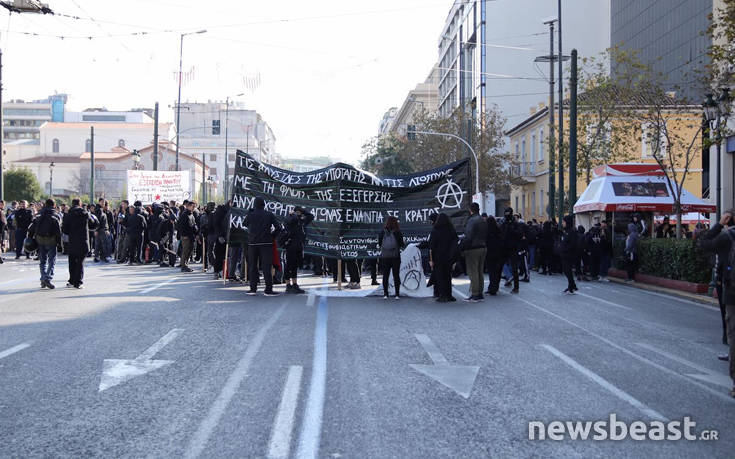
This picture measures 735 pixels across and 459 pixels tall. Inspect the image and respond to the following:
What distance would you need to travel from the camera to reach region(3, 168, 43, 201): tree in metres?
80.6

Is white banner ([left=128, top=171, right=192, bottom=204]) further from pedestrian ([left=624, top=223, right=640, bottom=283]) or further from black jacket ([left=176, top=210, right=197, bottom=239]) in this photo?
pedestrian ([left=624, top=223, right=640, bottom=283])

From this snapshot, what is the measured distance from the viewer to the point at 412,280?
1602 cm

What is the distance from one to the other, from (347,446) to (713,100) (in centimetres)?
1936

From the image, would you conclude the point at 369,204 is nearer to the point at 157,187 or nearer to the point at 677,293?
the point at 677,293

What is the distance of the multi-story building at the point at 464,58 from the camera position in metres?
68.2

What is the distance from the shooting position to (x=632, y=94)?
26.9 metres

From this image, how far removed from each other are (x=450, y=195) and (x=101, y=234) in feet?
49.6

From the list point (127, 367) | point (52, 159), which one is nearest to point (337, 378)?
point (127, 367)

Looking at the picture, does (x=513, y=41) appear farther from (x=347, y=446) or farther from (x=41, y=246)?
(x=347, y=446)

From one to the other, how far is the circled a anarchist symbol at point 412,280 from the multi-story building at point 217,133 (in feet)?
353

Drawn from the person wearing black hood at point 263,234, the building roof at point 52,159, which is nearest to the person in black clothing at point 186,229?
the person wearing black hood at point 263,234

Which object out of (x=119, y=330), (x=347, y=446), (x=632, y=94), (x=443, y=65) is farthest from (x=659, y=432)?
(x=443, y=65)

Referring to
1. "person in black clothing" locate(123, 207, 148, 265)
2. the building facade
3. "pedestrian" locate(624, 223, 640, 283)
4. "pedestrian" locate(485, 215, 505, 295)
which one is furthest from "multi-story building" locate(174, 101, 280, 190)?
"pedestrian" locate(485, 215, 505, 295)

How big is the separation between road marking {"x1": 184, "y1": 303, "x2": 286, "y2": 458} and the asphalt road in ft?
0.06
